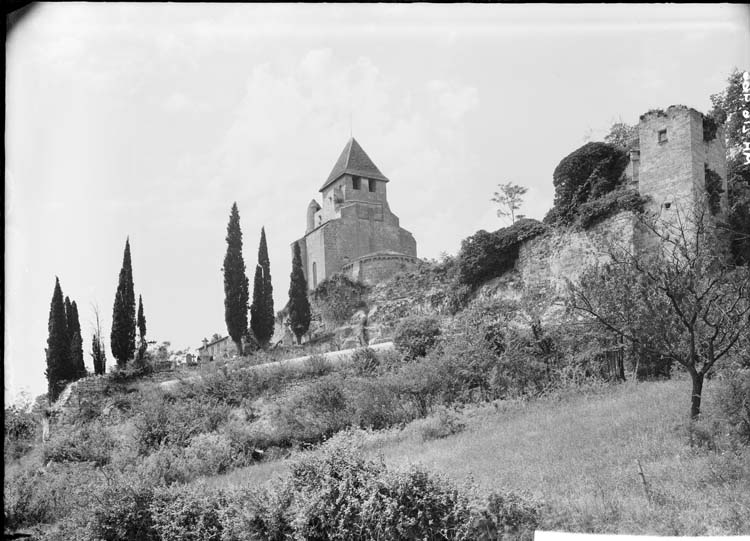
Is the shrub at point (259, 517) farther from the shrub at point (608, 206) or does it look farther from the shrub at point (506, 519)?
the shrub at point (608, 206)

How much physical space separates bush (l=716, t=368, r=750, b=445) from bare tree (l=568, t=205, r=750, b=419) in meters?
0.24

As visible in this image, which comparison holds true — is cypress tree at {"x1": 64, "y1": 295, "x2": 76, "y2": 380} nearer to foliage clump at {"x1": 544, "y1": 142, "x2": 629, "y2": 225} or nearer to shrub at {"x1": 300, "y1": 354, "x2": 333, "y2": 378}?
shrub at {"x1": 300, "y1": 354, "x2": 333, "y2": 378}

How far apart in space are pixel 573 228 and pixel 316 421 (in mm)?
6521

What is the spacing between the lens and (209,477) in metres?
7.89

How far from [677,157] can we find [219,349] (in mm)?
A: 10101

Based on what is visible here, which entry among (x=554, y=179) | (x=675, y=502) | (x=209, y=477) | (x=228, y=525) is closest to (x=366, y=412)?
(x=209, y=477)

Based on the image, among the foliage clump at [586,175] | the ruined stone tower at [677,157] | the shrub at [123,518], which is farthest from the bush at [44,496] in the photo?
the ruined stone tower at [677,157]

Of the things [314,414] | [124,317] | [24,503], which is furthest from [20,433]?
[314,414]

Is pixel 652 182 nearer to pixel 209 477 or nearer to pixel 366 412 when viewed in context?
pixel 366 412

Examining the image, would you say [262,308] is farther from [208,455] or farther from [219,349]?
[208,455]

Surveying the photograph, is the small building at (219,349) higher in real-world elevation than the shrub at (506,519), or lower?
higher

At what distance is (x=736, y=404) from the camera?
5.98 m

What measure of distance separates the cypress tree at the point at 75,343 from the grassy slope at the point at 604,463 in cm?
267

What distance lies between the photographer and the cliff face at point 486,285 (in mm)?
12320
